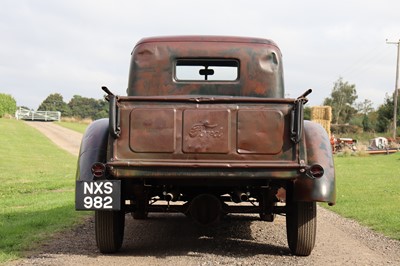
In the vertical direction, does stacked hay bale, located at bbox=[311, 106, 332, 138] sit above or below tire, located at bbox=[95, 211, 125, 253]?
above

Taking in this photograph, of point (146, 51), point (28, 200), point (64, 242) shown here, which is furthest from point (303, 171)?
point (28, 200)

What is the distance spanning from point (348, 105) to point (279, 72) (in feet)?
223

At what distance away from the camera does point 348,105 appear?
235ft

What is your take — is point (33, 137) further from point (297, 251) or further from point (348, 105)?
point (348, 105)

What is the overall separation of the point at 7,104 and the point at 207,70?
68.1 m

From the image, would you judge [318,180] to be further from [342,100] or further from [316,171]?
[342,100]

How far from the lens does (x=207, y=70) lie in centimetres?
668

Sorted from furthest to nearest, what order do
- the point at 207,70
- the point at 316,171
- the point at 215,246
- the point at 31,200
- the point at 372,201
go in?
1. the point at 372,201
2. the point at 31,200
3. the point at 207,70
4. the point at 215,246
5. the point at 316,171

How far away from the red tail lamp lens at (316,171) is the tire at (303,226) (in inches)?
20.4

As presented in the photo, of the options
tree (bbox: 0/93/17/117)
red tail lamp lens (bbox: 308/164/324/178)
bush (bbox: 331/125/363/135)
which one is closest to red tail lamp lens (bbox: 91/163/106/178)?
red tail lamp lens (bbox: 308/164/324/178)

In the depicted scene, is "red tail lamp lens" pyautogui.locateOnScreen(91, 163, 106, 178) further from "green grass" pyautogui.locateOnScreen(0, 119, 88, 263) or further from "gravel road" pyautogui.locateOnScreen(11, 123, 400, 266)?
"green grass" pyautogui.locateOnScreen(0, 119, 88, 263)

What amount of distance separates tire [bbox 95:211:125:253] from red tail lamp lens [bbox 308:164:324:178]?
2.04 m

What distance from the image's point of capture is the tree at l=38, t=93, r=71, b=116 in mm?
112169

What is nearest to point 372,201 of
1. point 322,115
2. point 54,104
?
point 322,115
